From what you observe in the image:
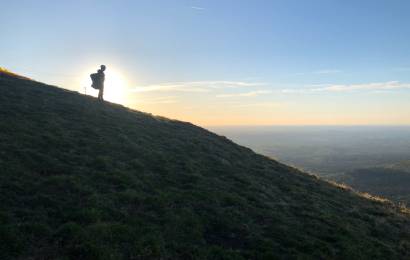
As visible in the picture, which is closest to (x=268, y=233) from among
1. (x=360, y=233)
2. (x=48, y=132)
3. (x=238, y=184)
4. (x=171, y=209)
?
(x=171, y=209)

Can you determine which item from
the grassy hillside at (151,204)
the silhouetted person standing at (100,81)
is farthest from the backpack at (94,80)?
the grassy hillside at (151,204)

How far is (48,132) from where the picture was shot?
21.8 meters

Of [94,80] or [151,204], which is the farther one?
[94,80]

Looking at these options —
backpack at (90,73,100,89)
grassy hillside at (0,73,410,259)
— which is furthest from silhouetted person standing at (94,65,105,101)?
grassy hillside at (0,73,410,259)

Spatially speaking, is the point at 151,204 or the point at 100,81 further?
the point at 100,81

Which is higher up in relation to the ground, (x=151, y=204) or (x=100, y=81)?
(x=100, y=81)

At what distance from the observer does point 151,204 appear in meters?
15.9

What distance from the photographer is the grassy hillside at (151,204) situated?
1255 cm

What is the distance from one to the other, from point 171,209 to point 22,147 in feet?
25.4

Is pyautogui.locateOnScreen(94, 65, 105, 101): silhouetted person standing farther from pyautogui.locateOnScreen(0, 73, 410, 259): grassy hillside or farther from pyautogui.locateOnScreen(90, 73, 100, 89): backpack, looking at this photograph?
pyautogui.locateOnScreen(0, 73, 410, 259): grassy hillside

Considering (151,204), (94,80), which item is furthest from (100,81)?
(151,204)

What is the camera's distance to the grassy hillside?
12.5m

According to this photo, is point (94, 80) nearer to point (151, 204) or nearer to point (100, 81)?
point (100, 81)

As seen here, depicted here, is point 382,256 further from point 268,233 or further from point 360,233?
point 268,233
